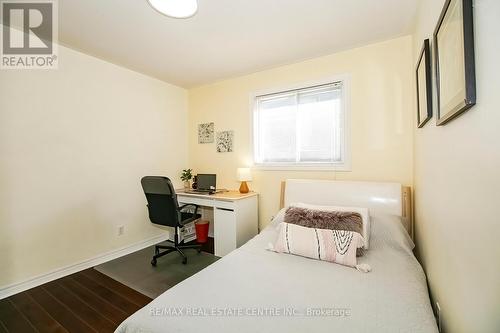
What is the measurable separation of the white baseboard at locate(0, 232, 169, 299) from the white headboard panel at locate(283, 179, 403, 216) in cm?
219

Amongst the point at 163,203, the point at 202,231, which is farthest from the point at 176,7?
the point at 202,231

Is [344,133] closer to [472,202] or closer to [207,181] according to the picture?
[472,202]

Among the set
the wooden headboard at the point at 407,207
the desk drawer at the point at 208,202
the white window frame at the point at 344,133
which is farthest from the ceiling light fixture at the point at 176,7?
the wooden headboard at the point at 407,207

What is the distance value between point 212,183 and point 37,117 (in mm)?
2059

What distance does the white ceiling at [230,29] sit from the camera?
1.79 meters

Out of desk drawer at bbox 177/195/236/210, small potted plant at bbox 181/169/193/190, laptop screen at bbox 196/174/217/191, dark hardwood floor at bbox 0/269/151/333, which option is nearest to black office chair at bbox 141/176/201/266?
desk drawer at bbox 177/195/236/210

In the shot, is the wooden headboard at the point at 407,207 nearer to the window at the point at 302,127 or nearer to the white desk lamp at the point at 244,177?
the window at the point at 302,127

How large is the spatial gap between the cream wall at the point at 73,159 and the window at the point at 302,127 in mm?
1642

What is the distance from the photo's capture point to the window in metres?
2.55

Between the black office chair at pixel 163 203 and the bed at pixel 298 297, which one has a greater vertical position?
the black office chair at pixel 163 203

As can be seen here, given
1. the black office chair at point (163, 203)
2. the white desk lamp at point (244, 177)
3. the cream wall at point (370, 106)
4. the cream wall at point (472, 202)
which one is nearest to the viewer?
the cream wall at point (472, 202)

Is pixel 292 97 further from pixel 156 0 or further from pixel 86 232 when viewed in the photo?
pixel 86 232

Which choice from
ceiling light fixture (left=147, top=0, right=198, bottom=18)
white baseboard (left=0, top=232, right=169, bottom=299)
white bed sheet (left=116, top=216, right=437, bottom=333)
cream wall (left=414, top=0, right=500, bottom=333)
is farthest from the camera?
white baseboard (left=0, top=232, right=169, bottom=299)

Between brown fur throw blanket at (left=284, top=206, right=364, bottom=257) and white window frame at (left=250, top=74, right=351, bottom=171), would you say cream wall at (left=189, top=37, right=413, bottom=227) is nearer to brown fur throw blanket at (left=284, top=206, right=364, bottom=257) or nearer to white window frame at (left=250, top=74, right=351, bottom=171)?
white window frame at (left=250, top=74, right=351, bottom=171)
